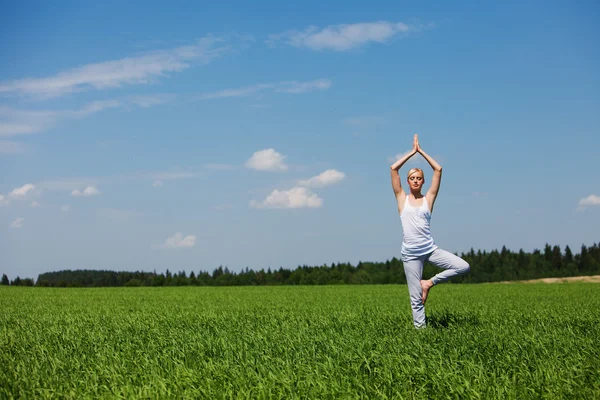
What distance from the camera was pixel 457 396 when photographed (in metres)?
5.54

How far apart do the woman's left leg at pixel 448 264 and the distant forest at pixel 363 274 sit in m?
57.5

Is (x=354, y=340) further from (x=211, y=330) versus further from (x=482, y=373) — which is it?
(x=211, y=330)

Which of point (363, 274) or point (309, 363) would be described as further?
point (363, 274)

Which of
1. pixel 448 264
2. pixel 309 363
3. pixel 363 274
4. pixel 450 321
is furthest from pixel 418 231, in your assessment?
pixel 363 274

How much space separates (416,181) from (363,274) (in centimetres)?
7660

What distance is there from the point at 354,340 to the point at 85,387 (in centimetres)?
385

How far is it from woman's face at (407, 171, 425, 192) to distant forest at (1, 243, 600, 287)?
5788 cm

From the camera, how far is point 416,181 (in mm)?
9375

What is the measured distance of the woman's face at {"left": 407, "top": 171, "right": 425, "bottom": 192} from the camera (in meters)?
9.37

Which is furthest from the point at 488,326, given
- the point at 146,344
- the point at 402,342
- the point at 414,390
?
the point at 146,344

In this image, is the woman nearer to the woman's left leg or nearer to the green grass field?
the woman's left leg

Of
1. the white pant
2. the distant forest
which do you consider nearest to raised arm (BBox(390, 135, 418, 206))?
the white pant

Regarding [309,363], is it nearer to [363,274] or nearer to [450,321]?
[450,321]

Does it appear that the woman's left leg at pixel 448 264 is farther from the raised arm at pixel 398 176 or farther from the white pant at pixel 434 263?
the raised arm at pixel 398 176
